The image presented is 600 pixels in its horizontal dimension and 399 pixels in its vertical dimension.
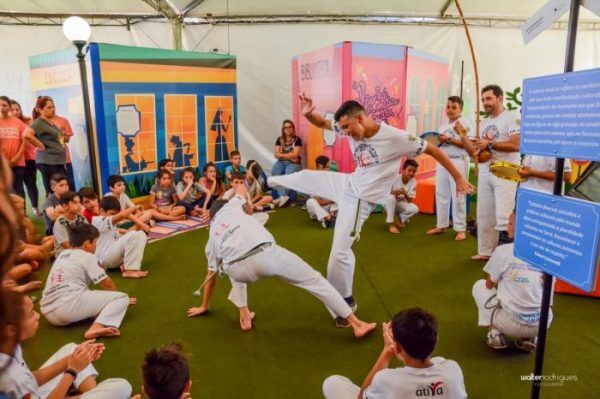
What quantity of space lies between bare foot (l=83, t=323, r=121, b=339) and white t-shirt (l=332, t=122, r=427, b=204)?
1.92 m

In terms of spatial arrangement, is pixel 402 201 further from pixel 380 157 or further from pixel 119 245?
pixel 119 245

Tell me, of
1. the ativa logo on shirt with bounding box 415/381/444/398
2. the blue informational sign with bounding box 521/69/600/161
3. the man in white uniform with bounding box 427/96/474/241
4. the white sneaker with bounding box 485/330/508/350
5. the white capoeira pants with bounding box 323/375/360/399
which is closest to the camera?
the blue informational sign with bounding box 521/69/600/161

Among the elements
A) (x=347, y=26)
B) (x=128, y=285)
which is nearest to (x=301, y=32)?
(x=347, y=26)

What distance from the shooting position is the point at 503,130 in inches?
167

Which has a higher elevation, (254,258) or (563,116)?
(563,116)

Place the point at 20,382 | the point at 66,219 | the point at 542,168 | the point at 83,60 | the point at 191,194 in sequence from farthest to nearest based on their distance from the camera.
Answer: the point at 191,194
the point at 83,60
the point at 66,219
the point at 542,168
the point at 20,382

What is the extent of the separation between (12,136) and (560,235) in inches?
242

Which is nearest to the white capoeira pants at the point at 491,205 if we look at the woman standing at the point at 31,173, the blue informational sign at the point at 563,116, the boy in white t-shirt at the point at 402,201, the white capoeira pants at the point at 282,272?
the boy in white t-shirt at the point at 402,201

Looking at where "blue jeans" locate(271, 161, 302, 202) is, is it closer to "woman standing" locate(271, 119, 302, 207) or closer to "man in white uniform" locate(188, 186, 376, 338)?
"woman standing" locate(271, 119, 302, 207)

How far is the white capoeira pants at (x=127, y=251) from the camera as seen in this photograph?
13.8ft

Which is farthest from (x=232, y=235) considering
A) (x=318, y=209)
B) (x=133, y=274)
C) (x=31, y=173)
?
(x=31, y=173)

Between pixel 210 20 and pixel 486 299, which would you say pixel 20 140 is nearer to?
pixel 210 20

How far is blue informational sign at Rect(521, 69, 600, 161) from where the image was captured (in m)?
1.49

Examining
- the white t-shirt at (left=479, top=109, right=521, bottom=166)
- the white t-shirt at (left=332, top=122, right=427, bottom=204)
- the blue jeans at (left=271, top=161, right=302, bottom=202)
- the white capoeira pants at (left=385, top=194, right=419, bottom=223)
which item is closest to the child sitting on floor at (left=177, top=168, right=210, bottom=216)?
the blue jeans at (left=271, top=161, right=302, bottom=202)
